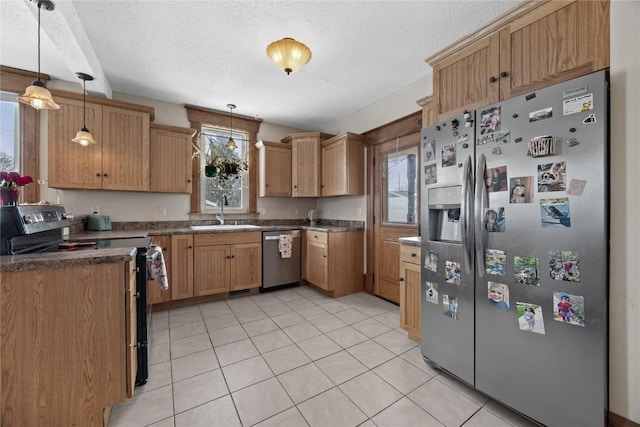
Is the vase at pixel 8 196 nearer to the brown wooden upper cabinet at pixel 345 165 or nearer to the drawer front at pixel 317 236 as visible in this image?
the drawer front at pixel 317 236

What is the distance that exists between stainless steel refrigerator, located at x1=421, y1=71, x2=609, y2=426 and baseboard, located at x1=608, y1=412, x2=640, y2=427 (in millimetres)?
243

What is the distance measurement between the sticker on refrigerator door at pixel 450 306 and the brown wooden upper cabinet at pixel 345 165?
2.11m

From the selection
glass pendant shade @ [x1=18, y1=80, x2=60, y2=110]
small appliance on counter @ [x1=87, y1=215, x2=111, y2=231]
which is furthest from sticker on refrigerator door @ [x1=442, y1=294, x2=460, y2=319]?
small appliance on counter @ [x1=87, y1=215, x2=111, y2=231]

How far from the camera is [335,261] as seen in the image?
3.49m

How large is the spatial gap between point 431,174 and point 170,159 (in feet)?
10.2

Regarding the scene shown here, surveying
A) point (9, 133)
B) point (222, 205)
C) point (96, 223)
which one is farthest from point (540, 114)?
point (9, 133)

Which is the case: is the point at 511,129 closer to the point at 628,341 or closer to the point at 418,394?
the point at 628,341

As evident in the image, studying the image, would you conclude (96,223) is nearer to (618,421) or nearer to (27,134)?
(27,134)

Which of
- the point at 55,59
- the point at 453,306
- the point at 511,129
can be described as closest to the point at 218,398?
the point at 453,306

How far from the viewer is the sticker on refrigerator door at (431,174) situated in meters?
1.86

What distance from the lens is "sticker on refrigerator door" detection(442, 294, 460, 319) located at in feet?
5.58

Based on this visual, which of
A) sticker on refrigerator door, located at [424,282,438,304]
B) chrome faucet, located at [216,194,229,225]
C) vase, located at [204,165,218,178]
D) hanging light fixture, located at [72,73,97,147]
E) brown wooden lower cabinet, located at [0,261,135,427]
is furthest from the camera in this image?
chrome faucet, located at [216,194,229,225]

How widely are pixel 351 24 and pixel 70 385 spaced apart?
285 cm

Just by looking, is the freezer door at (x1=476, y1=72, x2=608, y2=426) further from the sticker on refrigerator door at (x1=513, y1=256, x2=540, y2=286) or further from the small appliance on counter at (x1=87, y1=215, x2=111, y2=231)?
the small appliance on counter at (x1=87, y1=215, x2=111, y2=231)
